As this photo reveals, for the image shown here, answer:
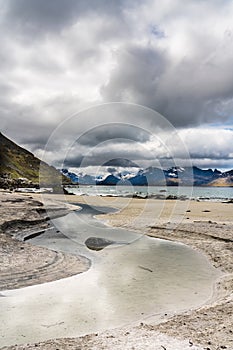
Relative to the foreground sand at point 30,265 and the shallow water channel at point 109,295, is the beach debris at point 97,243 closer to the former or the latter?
the shallow water channel at point 109,295

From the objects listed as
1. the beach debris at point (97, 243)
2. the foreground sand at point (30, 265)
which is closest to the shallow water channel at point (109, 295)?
the foreground sand at point (30, 265)

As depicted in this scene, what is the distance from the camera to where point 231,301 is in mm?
13000

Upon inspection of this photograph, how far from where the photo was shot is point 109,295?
14938 mm

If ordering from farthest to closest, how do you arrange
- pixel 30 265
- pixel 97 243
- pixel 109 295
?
pixel 97 243 → pixel 30 265 → pixel 109 295

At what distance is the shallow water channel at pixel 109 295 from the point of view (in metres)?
11.6

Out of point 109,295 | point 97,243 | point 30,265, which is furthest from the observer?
point 97,243

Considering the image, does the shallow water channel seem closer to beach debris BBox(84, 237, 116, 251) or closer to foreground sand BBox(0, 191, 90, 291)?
foreground sand BBox(0, 191, 90, 291)

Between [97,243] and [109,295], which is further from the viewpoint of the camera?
[97,243]

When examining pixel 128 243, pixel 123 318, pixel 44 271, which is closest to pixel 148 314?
pixel 123 318

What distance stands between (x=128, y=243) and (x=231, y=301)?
16.4m

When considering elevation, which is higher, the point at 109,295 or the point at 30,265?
the point at 30,265

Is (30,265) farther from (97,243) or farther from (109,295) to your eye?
(97,243)

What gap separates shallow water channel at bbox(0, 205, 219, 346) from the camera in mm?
11602

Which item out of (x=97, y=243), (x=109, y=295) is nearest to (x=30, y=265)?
(x=109, y=295)
